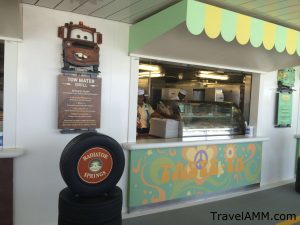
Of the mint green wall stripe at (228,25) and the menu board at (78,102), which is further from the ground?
the mint green wall stripe at (228,25)

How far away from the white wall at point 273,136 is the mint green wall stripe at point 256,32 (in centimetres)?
198

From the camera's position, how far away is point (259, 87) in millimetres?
4750

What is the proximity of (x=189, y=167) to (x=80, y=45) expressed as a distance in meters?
2.31

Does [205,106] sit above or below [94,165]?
above

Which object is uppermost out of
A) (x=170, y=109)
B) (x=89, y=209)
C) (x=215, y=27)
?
(x=215, y=27)

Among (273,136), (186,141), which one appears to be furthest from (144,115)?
(273,136)

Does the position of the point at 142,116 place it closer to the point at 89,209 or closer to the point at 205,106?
the point at 205,106

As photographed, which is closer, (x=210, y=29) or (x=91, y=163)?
(x=91, y=163)

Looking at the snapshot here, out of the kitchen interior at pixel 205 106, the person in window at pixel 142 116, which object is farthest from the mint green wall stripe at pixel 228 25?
the person in window at pixel 142 116

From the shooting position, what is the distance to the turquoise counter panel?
3.56 metres

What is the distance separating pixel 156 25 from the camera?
9.21 feet

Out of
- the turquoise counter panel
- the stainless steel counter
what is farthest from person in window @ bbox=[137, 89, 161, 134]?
the turquoise counter panel
